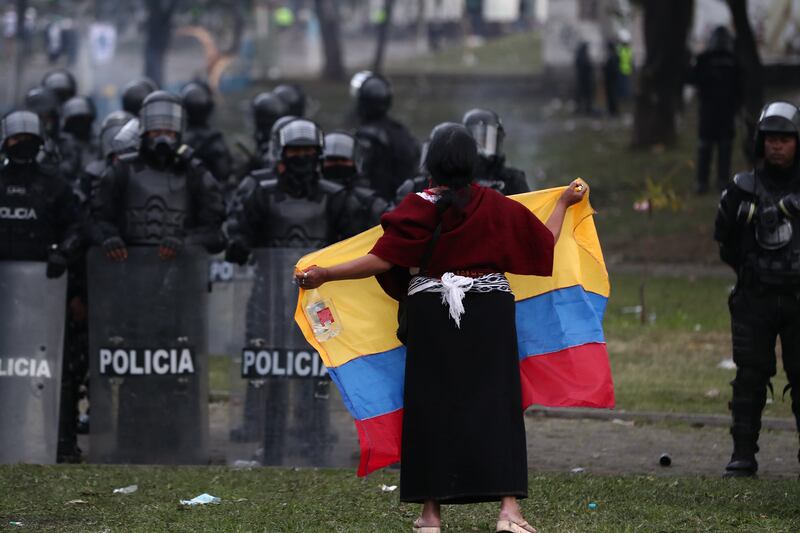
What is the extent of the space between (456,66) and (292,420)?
1671 inches

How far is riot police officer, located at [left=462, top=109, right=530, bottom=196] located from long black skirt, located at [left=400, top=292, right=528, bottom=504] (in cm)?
277

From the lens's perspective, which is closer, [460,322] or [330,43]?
[460,322]

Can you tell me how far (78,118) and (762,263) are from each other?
7.57m

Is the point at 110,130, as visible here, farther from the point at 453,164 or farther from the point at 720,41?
the point at 720,41

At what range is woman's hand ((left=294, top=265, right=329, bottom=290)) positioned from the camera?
670cm

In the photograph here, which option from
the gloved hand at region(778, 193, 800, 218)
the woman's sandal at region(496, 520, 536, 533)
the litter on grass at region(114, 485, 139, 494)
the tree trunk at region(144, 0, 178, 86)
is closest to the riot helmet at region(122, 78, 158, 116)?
the litter on grass at region(114, 485, 139, 494)

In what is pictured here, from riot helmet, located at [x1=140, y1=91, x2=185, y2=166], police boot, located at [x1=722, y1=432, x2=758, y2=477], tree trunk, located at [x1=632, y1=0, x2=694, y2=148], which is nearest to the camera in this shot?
police boot, located at [x1=722, y1=432, x2=758, y2=477]

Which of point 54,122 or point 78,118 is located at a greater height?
point 78,118

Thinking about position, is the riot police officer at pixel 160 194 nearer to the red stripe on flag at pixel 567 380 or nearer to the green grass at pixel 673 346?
the red stripe on flag at pixel 567 380

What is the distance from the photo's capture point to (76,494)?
8094 millimetres

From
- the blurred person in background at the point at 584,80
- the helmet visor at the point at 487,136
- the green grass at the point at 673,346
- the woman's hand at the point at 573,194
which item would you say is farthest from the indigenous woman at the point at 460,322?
A: the blurred person in background at the point at 584,80

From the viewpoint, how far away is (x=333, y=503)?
785 centimetres

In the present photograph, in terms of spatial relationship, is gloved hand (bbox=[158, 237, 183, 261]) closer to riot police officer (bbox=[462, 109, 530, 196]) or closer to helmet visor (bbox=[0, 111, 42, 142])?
helmet visor (bbox=[0, 111, 42, 142])

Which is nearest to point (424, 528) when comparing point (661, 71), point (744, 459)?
point (744, 459)
